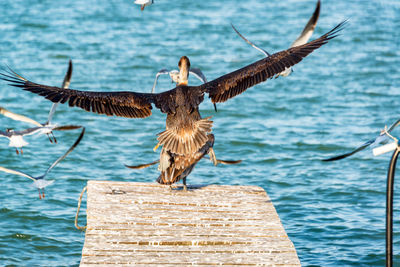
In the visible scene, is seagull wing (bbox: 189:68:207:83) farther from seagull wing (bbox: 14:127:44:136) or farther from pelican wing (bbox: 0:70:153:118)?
seagull wing (bbox: 14:127:44:136)

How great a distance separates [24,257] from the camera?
788 cm

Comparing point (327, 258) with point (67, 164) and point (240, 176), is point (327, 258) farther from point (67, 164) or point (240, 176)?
point (67, 164)

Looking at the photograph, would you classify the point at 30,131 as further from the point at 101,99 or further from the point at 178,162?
the point at 178,162

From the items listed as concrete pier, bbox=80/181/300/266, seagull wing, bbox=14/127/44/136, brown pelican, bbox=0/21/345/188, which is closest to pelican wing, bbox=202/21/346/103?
brown pelican, bbox=0/21/345/188

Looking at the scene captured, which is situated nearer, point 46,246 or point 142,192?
point 142,192

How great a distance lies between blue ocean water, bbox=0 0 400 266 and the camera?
8.84 meters

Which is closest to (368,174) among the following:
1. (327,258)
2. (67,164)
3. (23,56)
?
(327,258)

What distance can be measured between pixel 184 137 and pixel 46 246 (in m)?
2.47

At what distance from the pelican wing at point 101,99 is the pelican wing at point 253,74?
2.30ft

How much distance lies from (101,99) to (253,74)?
5.13 ft

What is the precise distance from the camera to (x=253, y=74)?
725cm

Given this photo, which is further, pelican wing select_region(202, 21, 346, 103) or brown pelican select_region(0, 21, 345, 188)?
pelican wing select_region(202, 21, 346, 103)

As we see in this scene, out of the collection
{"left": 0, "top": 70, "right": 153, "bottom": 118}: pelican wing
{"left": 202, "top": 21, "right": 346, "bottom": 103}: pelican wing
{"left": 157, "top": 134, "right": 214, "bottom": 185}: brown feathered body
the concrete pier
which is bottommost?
the concrete pier

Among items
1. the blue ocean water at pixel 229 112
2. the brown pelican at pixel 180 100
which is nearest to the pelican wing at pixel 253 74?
the brown pelican at pixel 180 100
